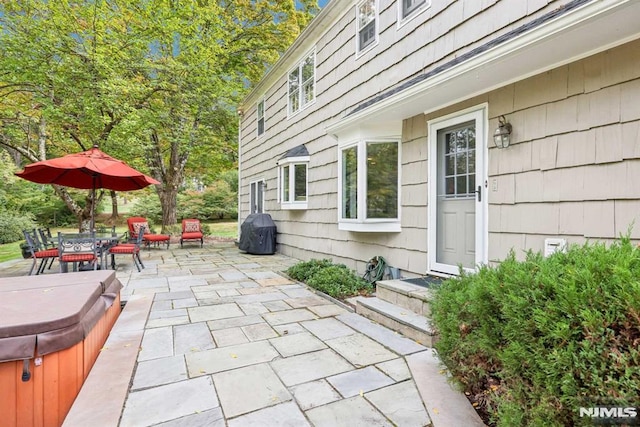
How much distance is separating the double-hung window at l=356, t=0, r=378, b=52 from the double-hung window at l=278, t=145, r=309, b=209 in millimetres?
2462

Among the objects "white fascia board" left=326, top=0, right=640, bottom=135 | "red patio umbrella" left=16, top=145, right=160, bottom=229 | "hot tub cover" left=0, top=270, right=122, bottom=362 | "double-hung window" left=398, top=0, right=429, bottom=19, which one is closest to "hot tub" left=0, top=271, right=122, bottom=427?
"hot tub cover" left=0, top=270, right=122, bottom=362

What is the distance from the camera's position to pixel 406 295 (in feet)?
11.0

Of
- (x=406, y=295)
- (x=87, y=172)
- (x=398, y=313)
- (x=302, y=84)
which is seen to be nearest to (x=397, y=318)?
(x=398, y=313)

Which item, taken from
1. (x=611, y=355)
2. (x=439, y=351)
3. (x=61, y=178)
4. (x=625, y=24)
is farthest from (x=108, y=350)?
(x=61, y=178)

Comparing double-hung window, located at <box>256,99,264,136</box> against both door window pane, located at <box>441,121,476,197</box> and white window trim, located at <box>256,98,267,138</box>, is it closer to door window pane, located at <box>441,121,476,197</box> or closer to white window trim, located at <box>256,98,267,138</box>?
white window trim, located at <box>256,98,267,138</box>

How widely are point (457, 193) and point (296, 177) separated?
4171 mm

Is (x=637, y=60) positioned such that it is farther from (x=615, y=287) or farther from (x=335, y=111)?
(x=335, y=111)

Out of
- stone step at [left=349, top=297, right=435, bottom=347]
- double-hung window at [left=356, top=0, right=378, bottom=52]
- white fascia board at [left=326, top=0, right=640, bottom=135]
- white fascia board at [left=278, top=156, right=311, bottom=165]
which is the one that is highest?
double-hung window at [left=356, top=0, right=378, bottom=52]

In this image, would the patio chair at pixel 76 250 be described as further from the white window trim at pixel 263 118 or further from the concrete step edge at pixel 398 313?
the white window trim at pixel 263 118

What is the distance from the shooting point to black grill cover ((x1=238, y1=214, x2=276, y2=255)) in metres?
8.19

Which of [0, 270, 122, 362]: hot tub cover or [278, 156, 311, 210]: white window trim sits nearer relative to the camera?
[0, 270, 122, 362]: hot tub cover

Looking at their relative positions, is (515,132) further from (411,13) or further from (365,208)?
(411,13)

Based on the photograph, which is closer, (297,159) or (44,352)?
(44,352)

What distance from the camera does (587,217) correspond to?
2.59m
